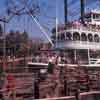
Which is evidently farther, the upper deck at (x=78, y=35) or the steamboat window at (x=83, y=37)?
the steamboat window at (x=83, y=37)

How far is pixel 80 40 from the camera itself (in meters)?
23.4

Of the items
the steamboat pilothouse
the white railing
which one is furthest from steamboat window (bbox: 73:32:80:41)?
the white railing

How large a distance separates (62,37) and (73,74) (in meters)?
9.51

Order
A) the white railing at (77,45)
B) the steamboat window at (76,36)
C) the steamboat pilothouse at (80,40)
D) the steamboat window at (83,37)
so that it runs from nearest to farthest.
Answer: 1. the steamboat pilothouse at (80,40)
2. the white railing at (77,45)
3. the steamboat window at (76,36)
4. the steamboat window at (83,37)

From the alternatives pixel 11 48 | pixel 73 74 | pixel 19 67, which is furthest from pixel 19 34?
pixel 73 74

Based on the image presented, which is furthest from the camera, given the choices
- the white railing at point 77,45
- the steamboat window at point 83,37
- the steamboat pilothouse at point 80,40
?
the steamboat window at point 83,37

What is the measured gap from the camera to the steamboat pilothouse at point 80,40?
22.6 m

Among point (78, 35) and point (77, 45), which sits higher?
point (78, 35)

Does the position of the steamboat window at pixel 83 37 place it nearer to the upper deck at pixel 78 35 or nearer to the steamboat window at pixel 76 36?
the upper deck at pixel 78 35

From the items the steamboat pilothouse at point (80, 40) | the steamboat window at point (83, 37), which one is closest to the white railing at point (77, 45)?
the steamboat pilothouse at point (80, 40)

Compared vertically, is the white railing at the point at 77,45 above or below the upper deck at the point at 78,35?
below

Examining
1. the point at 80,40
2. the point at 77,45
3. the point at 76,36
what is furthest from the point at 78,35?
the point at 77,45

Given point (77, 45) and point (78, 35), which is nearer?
point (77, 45)

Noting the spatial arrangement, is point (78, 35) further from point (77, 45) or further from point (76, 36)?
point (77, 45)
